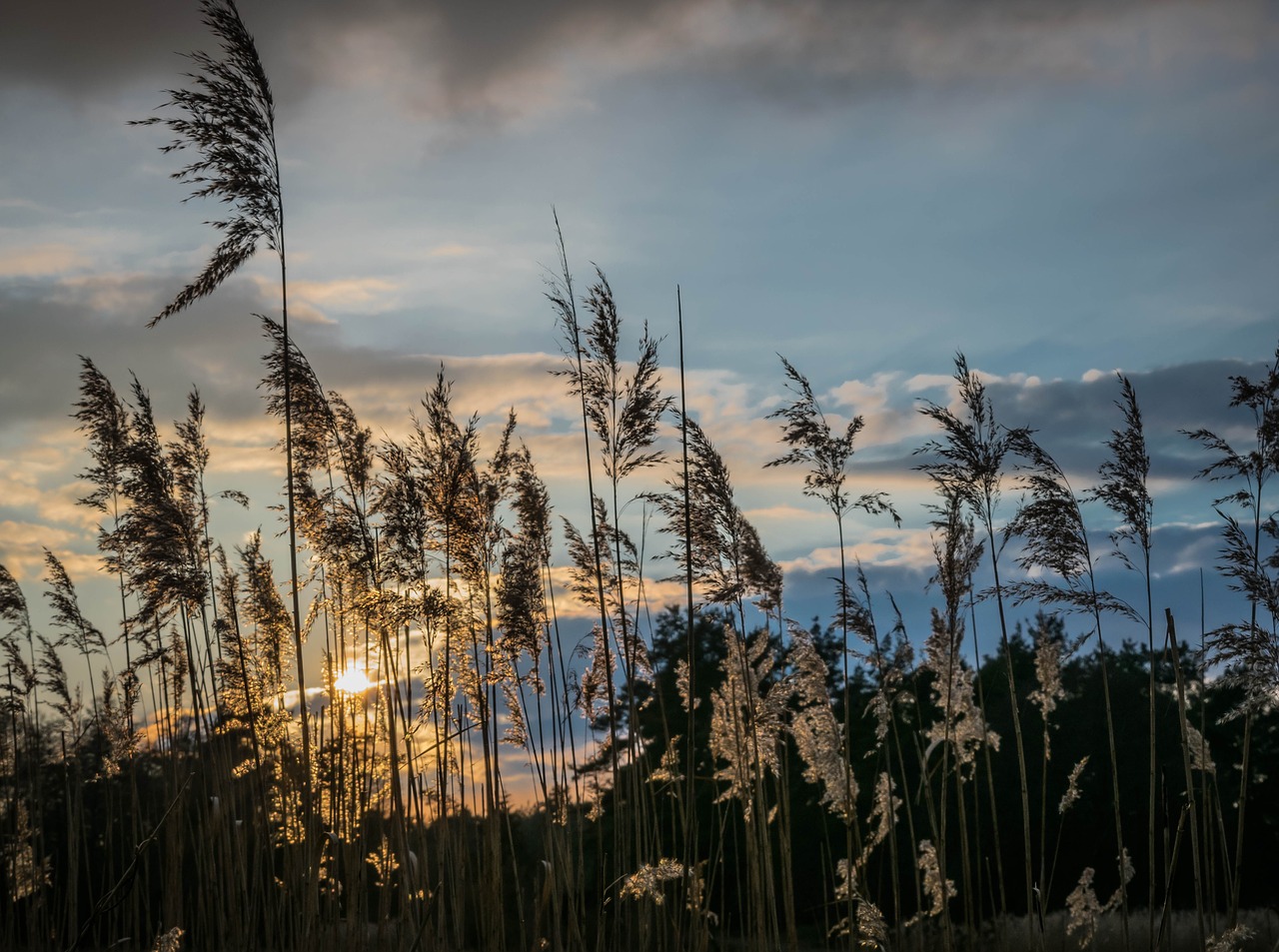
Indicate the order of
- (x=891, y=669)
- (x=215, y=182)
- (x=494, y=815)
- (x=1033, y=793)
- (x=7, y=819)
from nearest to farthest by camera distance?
(x=215, y=182)
(x=494, y=815)
(x=891, y=669)
(x=7, y=819)
(x=1033, y=793)

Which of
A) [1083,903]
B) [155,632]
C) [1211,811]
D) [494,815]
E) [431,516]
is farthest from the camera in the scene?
[155,632]

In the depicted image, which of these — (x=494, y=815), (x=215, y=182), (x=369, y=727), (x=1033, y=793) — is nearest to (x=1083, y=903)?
(x=494, y=815)

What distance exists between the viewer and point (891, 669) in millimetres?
5227

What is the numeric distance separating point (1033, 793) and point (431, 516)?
62.1ft

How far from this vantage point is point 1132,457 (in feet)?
15.5

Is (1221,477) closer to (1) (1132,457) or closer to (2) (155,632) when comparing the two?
(1) (1132,457)

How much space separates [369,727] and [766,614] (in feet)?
7.31

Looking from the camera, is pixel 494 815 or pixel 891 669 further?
pixel 891 669

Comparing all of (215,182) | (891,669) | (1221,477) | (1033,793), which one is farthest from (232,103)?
(1033,793)

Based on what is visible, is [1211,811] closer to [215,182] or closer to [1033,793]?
[215,182]

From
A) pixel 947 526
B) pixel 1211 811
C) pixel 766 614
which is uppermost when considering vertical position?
pixel 947 526

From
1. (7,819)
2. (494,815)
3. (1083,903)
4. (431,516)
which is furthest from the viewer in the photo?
(7,819)

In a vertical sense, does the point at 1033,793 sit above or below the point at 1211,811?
below

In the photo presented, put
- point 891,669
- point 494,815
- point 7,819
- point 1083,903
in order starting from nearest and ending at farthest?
point 494,815, point 891,669, point 1083,903, point 7,819
